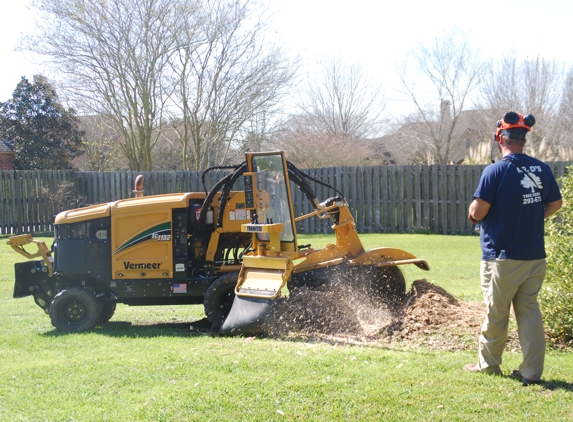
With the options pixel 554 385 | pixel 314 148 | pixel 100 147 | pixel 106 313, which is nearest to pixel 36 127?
pixel 100 147

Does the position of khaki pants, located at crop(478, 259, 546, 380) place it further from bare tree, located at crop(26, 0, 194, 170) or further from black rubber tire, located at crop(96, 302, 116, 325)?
bare tree, located at crop(26, 0, 194, 170)

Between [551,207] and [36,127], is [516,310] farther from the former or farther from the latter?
[36,127]

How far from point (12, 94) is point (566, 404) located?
3354 cm

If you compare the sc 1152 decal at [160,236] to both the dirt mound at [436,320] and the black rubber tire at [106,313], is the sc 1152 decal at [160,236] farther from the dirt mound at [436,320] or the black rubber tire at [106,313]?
the dirt mound at [436,320]

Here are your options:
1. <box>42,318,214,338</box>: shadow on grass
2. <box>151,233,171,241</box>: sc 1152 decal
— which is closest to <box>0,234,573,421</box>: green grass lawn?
<box>42,318,214,338</box>: shadow on grass

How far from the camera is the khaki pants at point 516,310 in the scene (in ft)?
16.6

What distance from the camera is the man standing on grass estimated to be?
5.10m

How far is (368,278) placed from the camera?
7.97m

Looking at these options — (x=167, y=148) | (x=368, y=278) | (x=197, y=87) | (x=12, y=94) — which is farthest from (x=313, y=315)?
(x=167, y=148)

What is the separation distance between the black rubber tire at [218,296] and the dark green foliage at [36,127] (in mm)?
27519

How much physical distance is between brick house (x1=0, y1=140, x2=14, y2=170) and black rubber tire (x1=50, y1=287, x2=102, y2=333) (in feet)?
86.2

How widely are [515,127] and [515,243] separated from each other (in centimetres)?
99

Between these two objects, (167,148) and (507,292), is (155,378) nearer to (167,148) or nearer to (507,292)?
(507,292)

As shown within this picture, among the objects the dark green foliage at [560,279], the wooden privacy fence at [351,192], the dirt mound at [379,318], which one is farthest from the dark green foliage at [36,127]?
the dark green foliage at [560,279]
